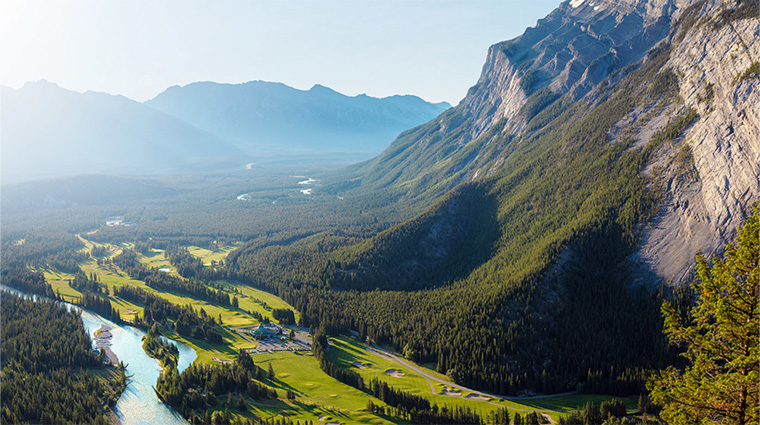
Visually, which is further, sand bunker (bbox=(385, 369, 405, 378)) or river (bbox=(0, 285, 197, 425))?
sand bunker (bbox=(385, 369, 405, 378))

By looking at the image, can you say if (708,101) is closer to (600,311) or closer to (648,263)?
(648,263)

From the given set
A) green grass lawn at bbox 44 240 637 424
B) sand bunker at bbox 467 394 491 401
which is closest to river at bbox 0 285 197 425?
green grass lawn at bbox 44 240 637 424

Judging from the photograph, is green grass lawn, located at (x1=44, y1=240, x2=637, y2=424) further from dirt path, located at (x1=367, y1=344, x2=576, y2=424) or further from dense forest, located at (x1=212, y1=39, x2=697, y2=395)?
dense forest, located at (x1=212, y1=39, x2=697, y2=395)

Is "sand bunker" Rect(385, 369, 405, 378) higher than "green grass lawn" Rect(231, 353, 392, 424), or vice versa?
"sand bunker" Rect(385, 369, 405, 378)

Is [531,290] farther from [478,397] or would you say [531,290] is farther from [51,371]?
[51,371]

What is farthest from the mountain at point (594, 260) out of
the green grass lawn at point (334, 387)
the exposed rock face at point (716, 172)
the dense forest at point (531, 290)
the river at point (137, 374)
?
the river at point (137, 374)

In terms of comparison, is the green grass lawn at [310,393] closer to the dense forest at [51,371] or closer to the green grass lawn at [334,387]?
the green grass lawn at [334,387]

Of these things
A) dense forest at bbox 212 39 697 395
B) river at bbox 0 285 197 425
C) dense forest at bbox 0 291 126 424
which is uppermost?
dense forest at bbox 212 39 697 395

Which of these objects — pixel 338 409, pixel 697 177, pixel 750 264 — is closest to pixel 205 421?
pixel 338 409
